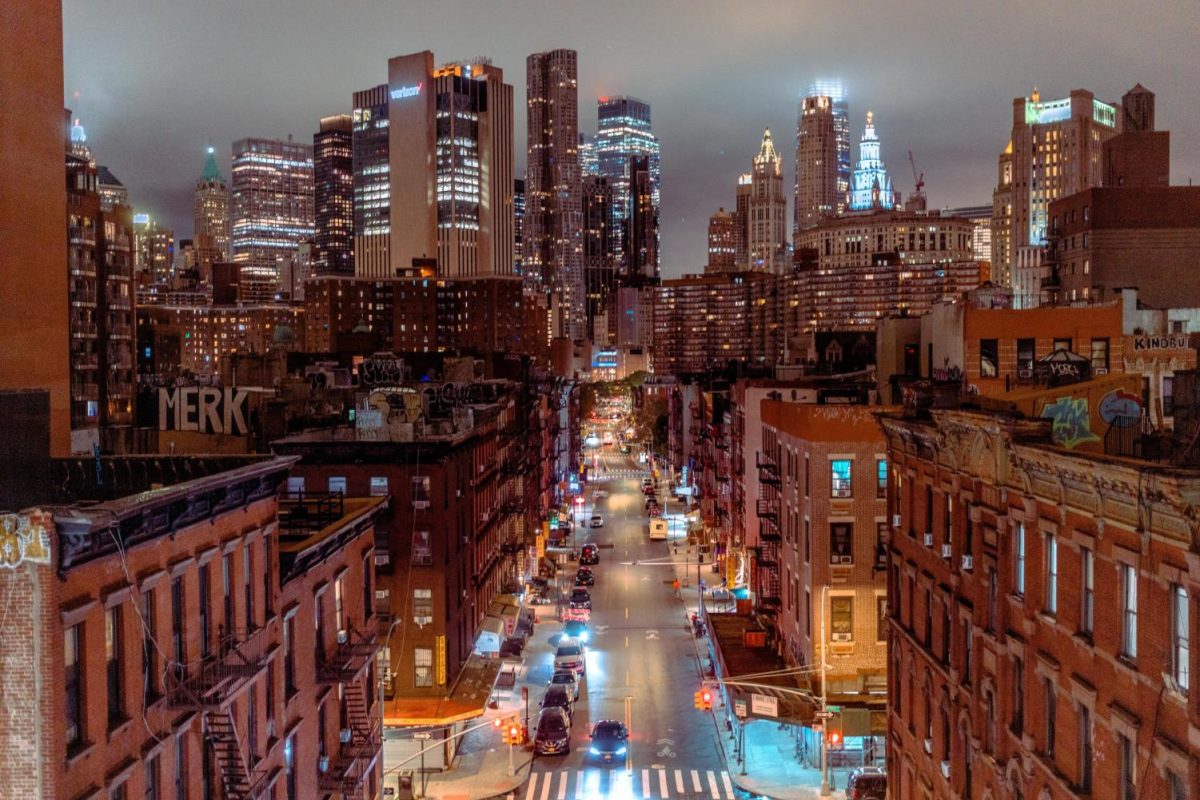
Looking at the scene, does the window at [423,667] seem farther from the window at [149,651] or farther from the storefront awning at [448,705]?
the window at [149,651]

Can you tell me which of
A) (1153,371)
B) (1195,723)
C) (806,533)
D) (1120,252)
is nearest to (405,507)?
(806,533)

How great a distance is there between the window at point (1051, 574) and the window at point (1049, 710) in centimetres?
164

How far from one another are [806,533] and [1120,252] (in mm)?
35596

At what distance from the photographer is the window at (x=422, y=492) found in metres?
51.4

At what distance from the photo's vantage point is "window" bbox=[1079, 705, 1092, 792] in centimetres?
2202

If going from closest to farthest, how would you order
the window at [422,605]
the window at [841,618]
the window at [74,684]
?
the window at [74,684] → the window at [841,618] → the window at [422,605]

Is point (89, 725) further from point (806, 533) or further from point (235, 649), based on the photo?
point (806, 533)

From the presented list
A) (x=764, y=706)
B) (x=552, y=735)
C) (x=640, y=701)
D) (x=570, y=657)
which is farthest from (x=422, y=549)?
(x=764, y=706)

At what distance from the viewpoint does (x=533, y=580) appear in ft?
281

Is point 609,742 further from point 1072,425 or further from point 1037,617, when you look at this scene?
point 1072,425

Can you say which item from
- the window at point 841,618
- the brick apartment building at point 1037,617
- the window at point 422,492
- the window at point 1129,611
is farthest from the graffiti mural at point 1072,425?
the window at point 422,492

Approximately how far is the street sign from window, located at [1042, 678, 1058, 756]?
2233 centimetres

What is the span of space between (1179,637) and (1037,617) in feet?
20.7

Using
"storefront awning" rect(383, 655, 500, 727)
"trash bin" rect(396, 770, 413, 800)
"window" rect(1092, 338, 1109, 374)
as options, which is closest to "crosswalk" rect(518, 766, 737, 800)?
"storefront awning" rect(383, 655, 500, 727)
